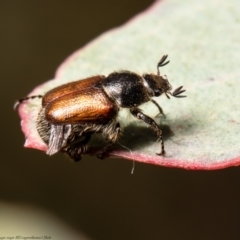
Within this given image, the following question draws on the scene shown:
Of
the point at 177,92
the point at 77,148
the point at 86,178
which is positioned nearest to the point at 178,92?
the point at 177,92

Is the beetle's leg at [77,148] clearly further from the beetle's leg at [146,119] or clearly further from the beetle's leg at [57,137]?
the beetle's leg at [146,119]

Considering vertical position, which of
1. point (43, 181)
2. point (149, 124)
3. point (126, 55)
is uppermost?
point (126, 55)

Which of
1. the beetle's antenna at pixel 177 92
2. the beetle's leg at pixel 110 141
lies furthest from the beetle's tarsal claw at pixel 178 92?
the beetle's leg at pixel 110 141

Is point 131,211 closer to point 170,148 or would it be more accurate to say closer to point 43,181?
point 43,181

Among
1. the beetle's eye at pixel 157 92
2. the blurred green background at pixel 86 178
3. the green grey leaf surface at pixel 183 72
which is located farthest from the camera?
the blurred green background at pixel 86 178

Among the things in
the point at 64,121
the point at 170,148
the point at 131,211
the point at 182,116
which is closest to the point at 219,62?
the point at 182,116

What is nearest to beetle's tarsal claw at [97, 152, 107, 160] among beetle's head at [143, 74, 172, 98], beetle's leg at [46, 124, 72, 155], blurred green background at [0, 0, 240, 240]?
beetle's leg at [46, 124, 72, 155]

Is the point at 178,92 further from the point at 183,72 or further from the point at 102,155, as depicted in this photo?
the point at 102,155

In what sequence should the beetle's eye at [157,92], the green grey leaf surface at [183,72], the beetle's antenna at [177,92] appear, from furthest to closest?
the beetle's eye at [157,92] → the beetle's antenna at [177,92] → the green grey leaf surface at [183,72]
